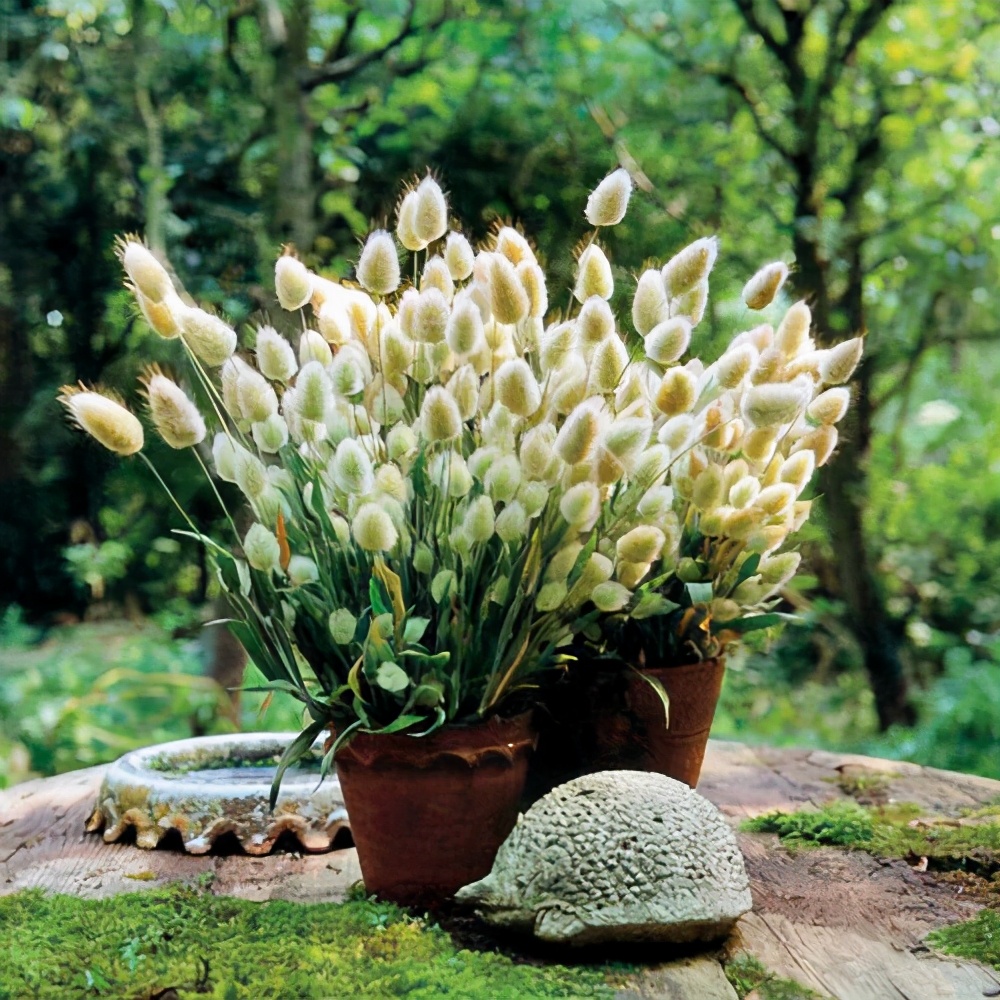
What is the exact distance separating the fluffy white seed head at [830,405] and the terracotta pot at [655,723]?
260mm

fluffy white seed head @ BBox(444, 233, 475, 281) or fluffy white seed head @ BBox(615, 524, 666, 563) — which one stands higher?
fluffy white seed head @ BBox(444, 233, 475, 281)

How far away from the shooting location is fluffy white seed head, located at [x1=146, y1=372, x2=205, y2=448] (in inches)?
32.6

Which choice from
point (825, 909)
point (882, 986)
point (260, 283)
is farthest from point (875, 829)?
point (260, 283)

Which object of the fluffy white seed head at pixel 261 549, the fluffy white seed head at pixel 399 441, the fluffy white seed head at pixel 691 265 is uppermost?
the fluffy white seed head at pixel 691 265

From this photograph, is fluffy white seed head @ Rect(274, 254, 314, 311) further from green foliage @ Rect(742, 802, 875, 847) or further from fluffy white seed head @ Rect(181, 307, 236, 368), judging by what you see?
green foliage @ Rect(742, 802, 875, 847)

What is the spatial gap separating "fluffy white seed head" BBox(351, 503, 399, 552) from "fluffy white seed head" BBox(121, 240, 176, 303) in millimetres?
230

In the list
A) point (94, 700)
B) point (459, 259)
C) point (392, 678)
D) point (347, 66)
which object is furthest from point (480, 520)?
point (347, 66)

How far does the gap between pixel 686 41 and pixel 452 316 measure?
2.34 m

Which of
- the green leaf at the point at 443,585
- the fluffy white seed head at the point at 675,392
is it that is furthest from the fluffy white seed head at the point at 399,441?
the fluffy white seed head at the point at 675,392

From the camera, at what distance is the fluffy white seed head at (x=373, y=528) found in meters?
0.82

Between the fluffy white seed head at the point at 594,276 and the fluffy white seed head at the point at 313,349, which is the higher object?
the fluffy white seed head at the point at 594,276

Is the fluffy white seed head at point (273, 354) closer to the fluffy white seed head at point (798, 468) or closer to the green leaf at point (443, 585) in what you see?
the green leaf at point (443, 585)

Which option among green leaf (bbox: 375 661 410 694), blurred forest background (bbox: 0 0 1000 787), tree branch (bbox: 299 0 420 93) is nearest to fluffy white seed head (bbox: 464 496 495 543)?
green leaf (bbox: 375 661 410 694)

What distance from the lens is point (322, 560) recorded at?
931 mm
